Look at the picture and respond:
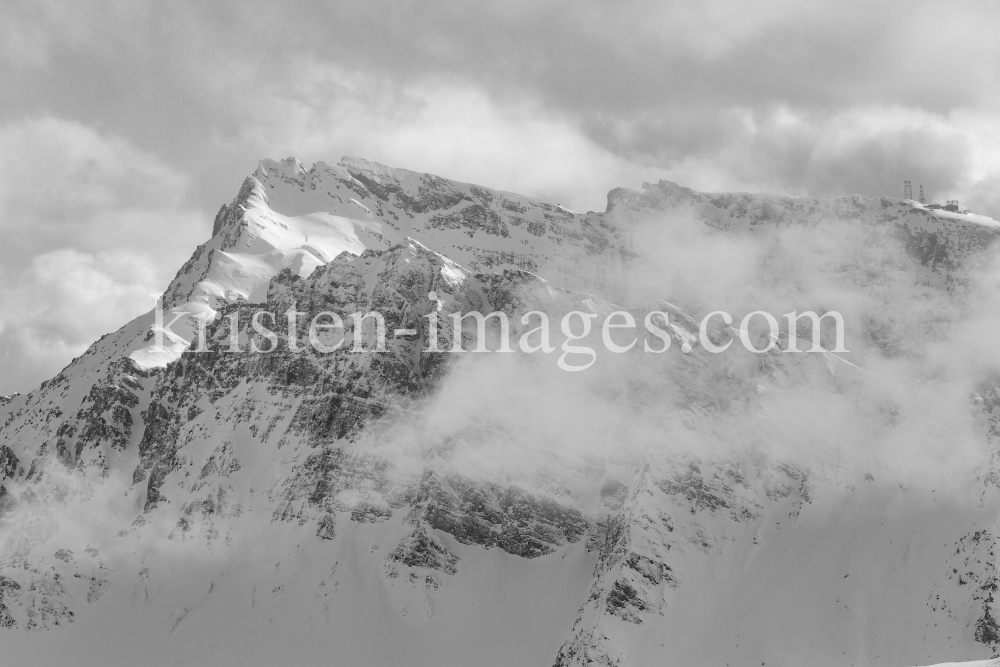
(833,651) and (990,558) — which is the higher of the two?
(990,558)

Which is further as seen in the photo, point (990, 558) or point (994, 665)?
point (990, 558)

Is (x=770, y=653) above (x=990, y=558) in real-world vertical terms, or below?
below

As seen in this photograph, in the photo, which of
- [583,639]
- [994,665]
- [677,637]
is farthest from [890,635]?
[994,665]

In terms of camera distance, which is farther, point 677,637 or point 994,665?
point 677,637

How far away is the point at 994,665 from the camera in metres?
135

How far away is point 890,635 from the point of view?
196m

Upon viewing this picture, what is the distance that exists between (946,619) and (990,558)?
11151 mm

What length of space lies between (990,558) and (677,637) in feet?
149

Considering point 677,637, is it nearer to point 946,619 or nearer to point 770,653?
point 770,653

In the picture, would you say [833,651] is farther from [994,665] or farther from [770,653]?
[994,665]

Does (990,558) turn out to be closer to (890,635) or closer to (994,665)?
(890,635)

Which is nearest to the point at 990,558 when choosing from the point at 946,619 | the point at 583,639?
the point at 946,619

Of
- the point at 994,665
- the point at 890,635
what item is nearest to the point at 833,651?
the point at 890,635

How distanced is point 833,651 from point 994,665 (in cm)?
6165
